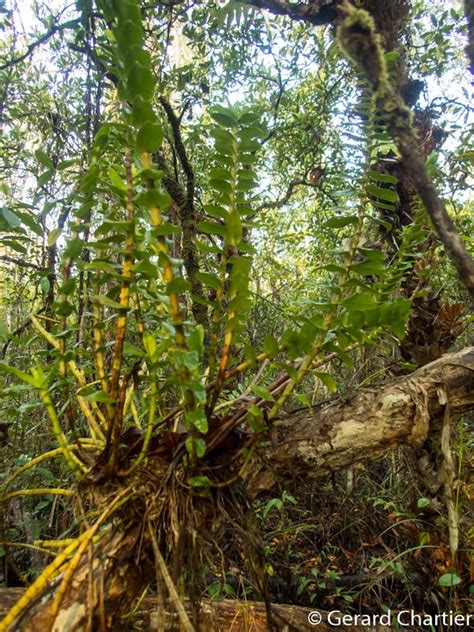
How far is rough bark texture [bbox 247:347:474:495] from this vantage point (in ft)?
3.20

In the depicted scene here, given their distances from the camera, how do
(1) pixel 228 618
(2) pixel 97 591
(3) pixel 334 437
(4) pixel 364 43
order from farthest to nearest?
(1) pixel 228 618 → (3) pixel 334 437 → (2) pixel 97 591 → (4) pixel 364 43

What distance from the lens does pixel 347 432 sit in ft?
3.22

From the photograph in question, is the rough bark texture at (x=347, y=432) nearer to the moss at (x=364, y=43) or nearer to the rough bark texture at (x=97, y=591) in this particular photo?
the rough bark texture at (x=97, y=591)

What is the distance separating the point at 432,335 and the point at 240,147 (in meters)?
1.18

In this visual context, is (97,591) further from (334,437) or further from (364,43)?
(364,43)

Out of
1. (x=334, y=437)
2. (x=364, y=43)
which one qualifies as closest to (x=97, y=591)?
(x=334, y=437)

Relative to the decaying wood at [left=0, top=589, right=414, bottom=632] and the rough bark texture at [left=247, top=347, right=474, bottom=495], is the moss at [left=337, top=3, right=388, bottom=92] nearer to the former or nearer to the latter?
the rough bark texture at [left=247, top=347, right=474, bottom=495]

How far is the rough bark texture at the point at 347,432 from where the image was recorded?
98 cm

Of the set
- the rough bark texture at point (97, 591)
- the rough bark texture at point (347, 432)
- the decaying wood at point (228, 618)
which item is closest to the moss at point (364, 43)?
the rough bark texture at point (347, 432)

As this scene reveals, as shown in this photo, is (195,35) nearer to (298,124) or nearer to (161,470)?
(298,124)

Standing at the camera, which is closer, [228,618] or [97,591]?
[97,591]

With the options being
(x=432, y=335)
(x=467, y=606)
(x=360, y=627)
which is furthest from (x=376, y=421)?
(x=467, y=606)

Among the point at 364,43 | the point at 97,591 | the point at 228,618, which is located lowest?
the point at 228,618

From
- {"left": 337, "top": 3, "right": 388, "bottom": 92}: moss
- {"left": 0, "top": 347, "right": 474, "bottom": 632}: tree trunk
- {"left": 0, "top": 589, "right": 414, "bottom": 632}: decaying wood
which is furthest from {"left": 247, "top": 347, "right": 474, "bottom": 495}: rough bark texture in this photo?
{"left": 337, "top": 3, "right": 388, "bottom": 92}: moss
